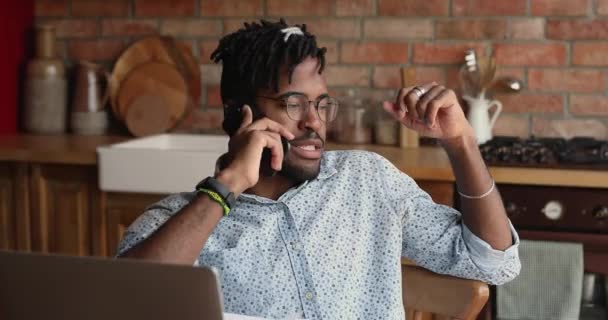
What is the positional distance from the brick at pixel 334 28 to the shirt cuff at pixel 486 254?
63.4 inches

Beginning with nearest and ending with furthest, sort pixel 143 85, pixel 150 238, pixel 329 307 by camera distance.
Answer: pixel 150 238 < pixel 329 307 < pixel 143 85

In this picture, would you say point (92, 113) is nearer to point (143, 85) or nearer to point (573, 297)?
point (143, 85)

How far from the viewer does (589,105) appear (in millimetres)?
2932

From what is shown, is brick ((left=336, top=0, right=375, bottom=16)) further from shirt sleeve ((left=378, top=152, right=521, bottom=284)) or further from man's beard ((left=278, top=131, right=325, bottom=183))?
man's beard ((left=278, top=131, right=325, bottom=183))

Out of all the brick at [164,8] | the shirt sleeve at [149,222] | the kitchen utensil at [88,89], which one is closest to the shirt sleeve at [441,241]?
the shirt sleeve at [149,222]

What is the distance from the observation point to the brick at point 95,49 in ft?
11.0

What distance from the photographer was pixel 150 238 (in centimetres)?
142

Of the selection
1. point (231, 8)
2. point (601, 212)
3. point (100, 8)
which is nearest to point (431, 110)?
point (601, 212)

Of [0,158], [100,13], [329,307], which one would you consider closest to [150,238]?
→ [329,307]

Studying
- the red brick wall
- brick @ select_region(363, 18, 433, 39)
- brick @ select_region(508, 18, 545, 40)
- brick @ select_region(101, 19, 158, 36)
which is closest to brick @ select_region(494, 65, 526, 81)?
the red brick wall

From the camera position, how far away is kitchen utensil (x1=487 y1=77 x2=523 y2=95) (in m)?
2.93

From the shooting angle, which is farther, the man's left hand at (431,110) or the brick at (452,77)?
the brick at (452,77)

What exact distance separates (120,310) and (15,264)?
0.45 feet

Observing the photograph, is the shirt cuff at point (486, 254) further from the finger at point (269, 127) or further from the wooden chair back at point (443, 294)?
the finger at point (269, 127)
